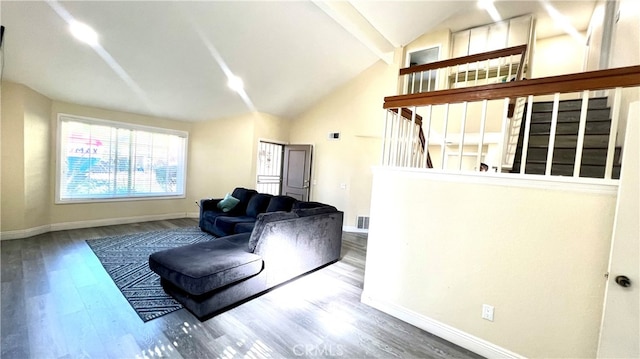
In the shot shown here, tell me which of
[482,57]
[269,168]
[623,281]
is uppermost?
[482,57]

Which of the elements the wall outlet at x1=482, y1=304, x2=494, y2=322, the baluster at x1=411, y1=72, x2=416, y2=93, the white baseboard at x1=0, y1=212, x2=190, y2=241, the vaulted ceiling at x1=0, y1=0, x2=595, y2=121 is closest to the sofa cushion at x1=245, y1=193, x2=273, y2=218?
the vaulted ceiling at x1=0, y1=0, x2=595, y2=121

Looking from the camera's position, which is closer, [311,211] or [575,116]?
[575,116]

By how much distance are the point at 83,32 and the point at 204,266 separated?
10.3ft

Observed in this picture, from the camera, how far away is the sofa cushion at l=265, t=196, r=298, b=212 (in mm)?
4332

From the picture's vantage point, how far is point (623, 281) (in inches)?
59.2

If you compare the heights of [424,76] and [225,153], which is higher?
[424,76]

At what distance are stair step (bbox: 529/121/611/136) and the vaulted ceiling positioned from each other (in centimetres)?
269

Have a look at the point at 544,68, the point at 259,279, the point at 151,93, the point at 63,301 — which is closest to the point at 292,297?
the point at 259,279

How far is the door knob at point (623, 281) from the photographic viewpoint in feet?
4.90

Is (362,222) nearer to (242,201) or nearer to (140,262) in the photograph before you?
(242,201)

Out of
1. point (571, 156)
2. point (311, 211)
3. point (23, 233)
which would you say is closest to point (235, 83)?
point (311, 211)

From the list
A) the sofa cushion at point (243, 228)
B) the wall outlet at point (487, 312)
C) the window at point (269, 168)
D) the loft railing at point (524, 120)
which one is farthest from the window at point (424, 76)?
the wall outlet at point (487, 312)

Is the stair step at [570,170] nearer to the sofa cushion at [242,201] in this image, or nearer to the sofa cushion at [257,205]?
the sofa cushion at [257,205]

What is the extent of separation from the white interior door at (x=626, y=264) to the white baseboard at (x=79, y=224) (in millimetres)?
6824
